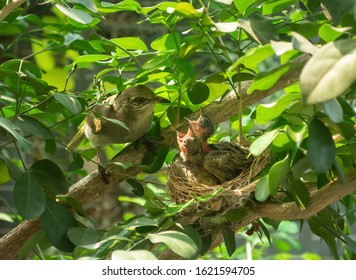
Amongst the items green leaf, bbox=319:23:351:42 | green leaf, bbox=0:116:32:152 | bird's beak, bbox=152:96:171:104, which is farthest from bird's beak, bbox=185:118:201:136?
green leaf, bbox=319:23:351:42

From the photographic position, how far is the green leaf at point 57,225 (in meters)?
0.88

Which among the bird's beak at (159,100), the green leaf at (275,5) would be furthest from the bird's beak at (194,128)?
the green leaf at (275,5)

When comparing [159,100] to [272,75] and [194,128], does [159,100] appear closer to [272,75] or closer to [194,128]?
[194,128]

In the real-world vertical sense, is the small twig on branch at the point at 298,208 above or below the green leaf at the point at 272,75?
below

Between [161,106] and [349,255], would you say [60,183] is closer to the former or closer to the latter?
[161,106]

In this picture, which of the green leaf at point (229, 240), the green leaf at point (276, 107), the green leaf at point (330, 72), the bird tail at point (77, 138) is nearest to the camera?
the green leaf at point (330, 72)

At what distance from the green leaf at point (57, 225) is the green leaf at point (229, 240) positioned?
0.23 m

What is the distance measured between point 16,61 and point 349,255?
649 millimetres

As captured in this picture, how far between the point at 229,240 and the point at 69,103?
319 millimetres

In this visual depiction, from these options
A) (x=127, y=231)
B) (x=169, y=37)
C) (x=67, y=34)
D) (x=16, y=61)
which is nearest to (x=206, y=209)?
(x=127, y=231)

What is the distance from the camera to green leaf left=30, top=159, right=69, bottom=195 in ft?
3.02

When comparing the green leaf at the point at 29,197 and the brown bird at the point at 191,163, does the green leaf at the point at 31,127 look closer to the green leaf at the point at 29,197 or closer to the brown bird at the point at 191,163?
the green leaf at the point at 29,197

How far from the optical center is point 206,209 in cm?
94

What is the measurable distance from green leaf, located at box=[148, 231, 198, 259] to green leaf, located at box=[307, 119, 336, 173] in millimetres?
160
